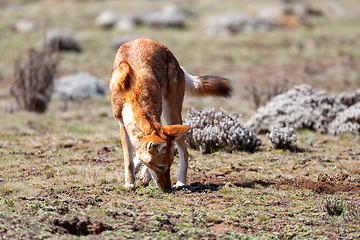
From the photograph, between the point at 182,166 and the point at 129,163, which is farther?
the point at 182,166

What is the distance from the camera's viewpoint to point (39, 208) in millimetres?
5164

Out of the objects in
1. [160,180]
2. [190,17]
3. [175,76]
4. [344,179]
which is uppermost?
[190,17]

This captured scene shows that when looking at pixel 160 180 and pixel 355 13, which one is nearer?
pixel 160 180

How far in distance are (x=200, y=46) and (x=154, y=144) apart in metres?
21.0

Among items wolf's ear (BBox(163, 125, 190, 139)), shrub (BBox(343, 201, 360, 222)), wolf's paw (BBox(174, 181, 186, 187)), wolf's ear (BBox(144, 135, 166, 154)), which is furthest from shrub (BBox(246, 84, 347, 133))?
wolf's ear (BBox(144, 135, 166, 154))

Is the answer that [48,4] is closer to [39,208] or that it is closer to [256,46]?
[256,46]

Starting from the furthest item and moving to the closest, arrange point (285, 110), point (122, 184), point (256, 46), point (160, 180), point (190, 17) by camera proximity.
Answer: point (190, 17) → point (256, 46) → point (285, 110) → point (122, 184) → point (160, 180)

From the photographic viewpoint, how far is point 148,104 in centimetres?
575

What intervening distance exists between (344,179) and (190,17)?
29.3 m

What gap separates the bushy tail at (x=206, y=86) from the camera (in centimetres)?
745

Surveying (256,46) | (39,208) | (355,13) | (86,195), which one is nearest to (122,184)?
(86,195)

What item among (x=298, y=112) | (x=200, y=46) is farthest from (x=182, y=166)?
(x=200, y=46)

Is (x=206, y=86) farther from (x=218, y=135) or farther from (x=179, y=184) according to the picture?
(x=179, y=184)

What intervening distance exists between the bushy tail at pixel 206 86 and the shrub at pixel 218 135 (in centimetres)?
137
